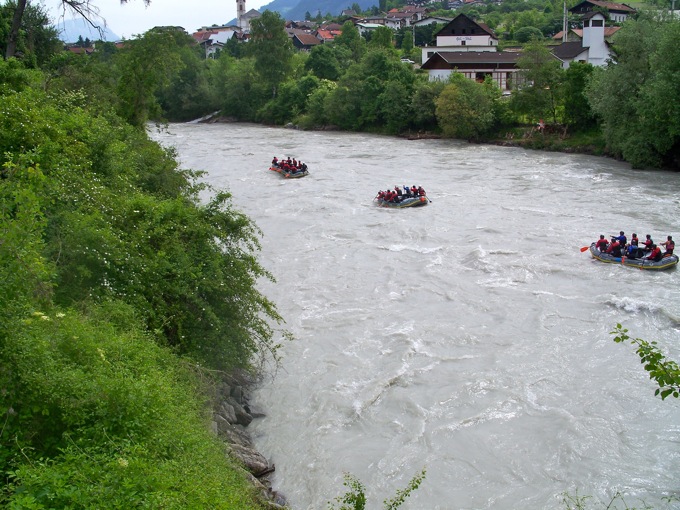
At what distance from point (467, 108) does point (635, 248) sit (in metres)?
26.5

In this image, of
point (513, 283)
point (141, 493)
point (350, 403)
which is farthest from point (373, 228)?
point (141, 493)

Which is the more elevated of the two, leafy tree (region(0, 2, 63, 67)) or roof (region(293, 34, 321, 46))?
roof (region(293, 34, 321, 46))

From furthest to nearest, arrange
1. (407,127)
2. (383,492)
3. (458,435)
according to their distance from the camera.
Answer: (407,127) → (458,435) → (383,492)

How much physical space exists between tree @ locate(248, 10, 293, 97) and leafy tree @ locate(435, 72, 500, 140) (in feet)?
76.9

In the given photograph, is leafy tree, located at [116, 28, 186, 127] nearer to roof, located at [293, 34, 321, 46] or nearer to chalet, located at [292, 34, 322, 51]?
chalet, located at [292, 34, 322, 51]

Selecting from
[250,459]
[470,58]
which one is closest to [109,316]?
[250,459]

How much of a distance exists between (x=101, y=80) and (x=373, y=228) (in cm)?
1469

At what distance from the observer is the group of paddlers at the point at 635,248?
701 inches

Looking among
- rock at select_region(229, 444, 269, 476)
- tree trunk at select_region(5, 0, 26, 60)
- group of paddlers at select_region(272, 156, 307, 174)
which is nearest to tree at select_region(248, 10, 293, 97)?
group of paddlers at select_region(272, 156, 307, 174)

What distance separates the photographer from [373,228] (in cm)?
2323

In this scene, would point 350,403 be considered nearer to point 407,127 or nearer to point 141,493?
point 141,493

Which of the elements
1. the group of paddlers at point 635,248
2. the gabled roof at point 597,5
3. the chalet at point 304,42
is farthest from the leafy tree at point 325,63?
the group of paddlers at point 635,248

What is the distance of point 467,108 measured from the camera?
1688 inches

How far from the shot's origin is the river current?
10.1 meters
